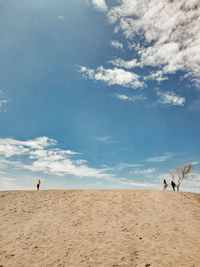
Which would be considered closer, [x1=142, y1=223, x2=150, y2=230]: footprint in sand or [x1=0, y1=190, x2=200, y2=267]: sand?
[x1=0, y1=190, x2=200, y2=267]: sand

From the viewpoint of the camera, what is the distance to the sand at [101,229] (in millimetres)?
10727

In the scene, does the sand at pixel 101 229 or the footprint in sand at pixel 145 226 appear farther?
the footprint in sand at pixel 145 226

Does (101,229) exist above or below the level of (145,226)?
below

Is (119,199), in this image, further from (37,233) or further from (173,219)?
(37,233)

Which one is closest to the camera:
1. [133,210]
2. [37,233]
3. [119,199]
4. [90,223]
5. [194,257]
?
[194,257]

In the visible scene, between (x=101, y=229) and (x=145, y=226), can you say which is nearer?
(x=101, y=229)

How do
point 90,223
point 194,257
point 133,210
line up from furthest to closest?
point 133,210 < point 90,223 < point 194,257

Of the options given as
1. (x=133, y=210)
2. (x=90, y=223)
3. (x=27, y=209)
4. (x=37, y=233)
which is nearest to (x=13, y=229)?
(x=37, y=233)

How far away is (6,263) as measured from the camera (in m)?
10.6

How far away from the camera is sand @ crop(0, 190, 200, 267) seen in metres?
10.7

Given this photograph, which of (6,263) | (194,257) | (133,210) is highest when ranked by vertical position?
(133,210)

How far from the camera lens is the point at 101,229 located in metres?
15.1

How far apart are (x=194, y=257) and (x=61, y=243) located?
8.51 m

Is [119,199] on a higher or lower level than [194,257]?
higher
